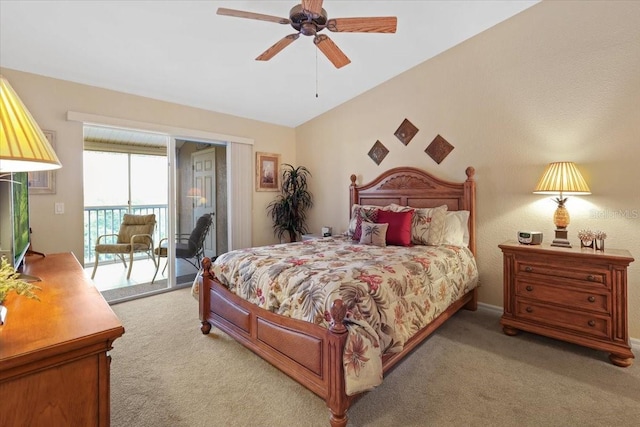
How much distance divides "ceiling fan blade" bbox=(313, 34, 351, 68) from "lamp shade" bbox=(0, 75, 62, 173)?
1997mm

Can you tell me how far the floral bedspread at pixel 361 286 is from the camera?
167 cm

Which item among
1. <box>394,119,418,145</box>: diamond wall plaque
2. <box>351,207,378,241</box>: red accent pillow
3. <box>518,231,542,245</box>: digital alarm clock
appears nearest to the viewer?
<box>518,231,542,245</box>: digital alarm clock

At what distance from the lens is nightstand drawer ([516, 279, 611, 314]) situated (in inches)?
91.0

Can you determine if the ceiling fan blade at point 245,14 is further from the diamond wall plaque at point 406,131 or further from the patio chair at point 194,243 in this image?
the patio chair at point 194,243

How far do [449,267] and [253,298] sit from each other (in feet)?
5.76

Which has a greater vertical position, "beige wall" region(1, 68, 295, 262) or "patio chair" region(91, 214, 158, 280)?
"beige wall" region(1, 68, 295, 262)

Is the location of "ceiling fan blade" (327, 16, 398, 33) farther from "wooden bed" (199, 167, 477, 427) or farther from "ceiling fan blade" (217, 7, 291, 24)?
"wooden bed" (199, 167, 477, 427)

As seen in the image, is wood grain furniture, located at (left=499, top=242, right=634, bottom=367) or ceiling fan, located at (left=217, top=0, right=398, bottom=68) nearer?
ceiling fan, located at (left=217, top=0, right=398, bottom=68)

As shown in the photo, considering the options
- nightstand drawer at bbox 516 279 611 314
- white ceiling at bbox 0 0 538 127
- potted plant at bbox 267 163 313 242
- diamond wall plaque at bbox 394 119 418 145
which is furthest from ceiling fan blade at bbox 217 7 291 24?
potted plant at bbox 267 163 313 242

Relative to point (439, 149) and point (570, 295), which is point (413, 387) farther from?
point (439, 149)

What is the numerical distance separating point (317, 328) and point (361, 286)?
36 cm

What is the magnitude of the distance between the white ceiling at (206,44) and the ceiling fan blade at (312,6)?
2.38 ft

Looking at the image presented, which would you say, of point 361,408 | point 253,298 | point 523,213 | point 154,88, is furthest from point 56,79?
point 523,213

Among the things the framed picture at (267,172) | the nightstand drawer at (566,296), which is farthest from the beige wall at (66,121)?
the nightstand drawer at (566,296)
